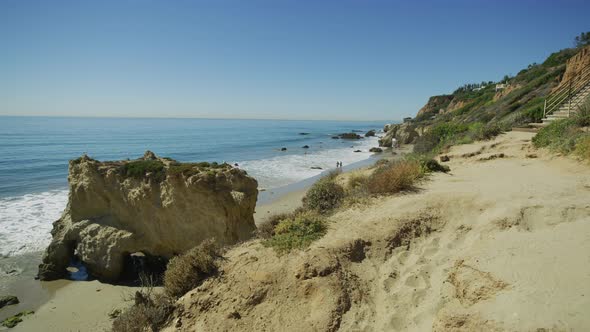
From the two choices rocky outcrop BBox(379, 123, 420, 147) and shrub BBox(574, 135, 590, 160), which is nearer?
shrub BBox(574, 135, 590, 160)

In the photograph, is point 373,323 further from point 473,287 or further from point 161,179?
point 161,179

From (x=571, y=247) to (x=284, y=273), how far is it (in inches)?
163

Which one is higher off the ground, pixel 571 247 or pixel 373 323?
pixel 571 247

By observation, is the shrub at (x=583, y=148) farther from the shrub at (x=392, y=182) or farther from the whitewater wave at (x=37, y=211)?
the whitewater wave at (x=37, y=211)

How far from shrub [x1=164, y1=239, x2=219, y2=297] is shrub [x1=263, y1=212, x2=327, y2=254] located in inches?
44.2

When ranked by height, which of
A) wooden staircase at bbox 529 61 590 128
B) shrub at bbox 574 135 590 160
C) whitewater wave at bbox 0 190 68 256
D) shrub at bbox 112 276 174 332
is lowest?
whitewater wave at bbox 0 190 68 256

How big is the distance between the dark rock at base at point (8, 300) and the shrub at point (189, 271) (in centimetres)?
791

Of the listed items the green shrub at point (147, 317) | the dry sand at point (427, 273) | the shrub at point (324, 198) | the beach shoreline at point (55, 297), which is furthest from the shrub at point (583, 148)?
the green shrub at point (147, 317)

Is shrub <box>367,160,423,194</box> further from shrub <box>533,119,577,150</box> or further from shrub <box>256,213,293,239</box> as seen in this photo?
shrub <box>533,119,577,150</box>

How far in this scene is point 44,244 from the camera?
13.9 m

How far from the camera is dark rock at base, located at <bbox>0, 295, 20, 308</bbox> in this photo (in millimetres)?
9655

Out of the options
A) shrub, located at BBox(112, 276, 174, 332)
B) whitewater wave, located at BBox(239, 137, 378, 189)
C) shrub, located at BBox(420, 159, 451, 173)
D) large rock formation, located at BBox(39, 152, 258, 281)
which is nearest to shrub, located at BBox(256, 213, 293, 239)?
shrub, located at BBox(112, 276, 174, 332)

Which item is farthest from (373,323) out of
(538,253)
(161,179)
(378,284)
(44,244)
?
(44,244)

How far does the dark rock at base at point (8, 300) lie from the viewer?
380 inches
